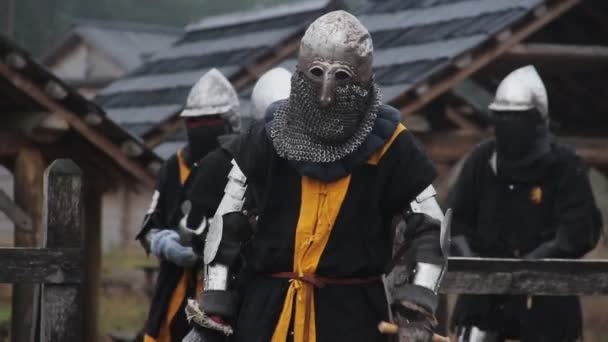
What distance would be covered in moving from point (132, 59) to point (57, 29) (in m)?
7.09

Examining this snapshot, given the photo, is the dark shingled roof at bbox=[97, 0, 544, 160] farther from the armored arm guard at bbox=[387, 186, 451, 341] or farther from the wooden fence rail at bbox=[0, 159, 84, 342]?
the armored arm guard at bbox=[387, 186, 451, 341]

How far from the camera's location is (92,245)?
38.9ft

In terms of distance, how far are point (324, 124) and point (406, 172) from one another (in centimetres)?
33

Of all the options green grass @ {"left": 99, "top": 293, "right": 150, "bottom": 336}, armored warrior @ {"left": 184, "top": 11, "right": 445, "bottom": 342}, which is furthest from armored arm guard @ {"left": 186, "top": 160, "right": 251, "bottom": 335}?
green grass @ {"left": 99, "top": 293, "right": 150, "bottom": 336}

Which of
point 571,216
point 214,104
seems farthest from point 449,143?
point 214,104

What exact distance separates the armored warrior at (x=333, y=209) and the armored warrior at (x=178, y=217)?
2.34 meters

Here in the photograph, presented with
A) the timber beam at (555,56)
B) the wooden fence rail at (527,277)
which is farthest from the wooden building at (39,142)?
the wooden fence rail at (527,277)

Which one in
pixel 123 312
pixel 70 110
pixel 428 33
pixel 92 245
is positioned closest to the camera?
pixel 70 110

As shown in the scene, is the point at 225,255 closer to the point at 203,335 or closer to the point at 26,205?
the point at 203,335

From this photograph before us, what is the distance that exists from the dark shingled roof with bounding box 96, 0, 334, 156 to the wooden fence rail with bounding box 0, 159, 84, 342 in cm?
681

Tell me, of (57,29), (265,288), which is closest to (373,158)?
(265,288)

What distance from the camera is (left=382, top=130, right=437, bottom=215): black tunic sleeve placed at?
5.43 metres

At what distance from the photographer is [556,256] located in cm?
841

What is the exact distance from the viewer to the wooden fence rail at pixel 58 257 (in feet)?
21.7
